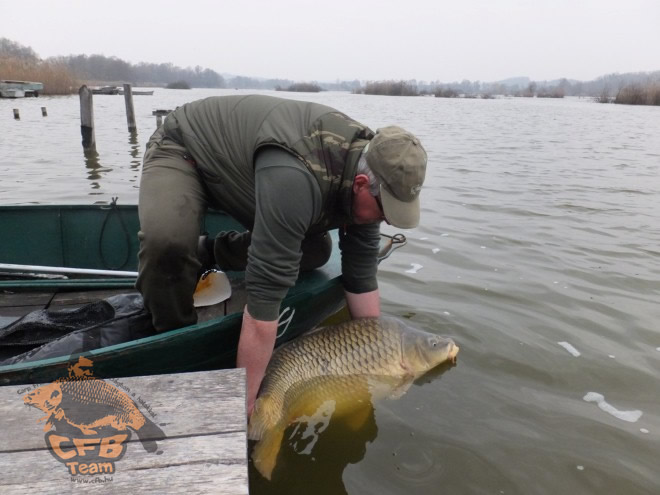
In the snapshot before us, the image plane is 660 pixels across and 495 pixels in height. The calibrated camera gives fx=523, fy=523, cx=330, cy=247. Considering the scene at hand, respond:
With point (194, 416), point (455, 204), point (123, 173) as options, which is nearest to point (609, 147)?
point (455, 204)

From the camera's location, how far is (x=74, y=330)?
2912 millimetres

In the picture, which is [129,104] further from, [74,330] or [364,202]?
[364,202]

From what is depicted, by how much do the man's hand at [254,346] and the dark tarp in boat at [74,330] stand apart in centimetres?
74

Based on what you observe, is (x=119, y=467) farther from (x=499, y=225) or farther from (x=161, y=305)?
(x=499, y=225)

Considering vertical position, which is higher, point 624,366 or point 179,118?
point 179,118

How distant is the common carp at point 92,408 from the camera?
1.81 meters

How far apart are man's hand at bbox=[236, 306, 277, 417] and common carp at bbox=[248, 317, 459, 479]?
15cm

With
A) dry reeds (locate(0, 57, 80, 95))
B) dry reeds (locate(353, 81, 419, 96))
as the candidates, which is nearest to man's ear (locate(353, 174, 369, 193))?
dry reeds (locate(0, 57, 80, 95))

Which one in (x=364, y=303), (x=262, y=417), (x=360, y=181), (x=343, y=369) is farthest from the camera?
(x=364, y=303)

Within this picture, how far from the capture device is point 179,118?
9.21ft

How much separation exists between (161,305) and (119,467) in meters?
1.13

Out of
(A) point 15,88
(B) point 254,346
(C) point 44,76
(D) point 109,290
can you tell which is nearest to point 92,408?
(B) point 254,346

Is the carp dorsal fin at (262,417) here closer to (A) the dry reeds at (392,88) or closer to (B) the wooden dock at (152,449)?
(B) the wooden dock at (152,449)

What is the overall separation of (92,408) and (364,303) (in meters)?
1.73
